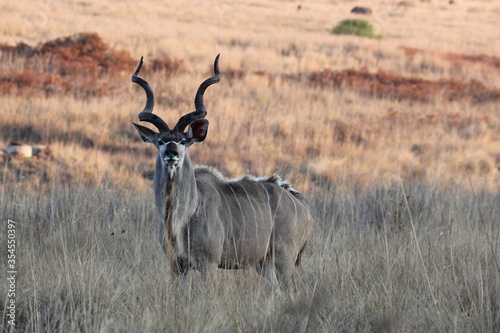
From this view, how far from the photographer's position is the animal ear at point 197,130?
6645mm

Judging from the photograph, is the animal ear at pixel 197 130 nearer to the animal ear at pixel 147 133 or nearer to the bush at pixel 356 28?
the animal ear at pixel 147 133

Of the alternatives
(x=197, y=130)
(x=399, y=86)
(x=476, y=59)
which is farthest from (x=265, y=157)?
(x=476, y=59)

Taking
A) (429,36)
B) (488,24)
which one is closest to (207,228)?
(429,36)

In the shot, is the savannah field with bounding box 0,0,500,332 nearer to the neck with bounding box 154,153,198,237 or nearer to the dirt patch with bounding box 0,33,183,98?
the dirt patch with bounding box 0,33,183,98

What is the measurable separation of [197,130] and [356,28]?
127 feet

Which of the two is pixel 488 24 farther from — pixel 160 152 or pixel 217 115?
pixel 160 152

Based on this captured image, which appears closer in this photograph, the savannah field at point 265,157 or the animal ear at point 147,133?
the savannah field at point 265,157

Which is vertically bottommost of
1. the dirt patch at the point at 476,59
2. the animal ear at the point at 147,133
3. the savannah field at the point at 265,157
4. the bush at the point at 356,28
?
the savannah field at the point at 265,157

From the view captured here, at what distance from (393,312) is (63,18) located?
34.7 metres

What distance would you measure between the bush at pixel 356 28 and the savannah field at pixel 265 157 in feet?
3.85

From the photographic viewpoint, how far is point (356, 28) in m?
44.2

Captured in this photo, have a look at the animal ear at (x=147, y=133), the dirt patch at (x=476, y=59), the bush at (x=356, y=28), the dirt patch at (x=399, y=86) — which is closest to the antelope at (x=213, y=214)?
the animal ear at (x=147, y=133)

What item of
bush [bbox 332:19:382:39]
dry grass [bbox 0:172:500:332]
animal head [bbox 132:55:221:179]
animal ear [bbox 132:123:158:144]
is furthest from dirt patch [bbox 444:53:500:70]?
animal ear [bbox 132:123:158:144]

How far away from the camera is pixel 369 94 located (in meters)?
28.4
